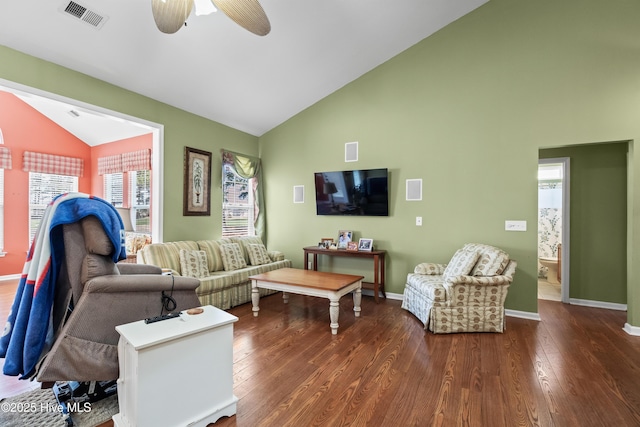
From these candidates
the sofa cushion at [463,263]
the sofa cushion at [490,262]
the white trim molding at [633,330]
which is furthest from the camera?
the sofa cushion at [463,263]

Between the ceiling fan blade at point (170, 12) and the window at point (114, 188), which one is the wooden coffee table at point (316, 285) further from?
the window at point (114, 188)

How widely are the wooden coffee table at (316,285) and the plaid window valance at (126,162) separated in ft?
11.3

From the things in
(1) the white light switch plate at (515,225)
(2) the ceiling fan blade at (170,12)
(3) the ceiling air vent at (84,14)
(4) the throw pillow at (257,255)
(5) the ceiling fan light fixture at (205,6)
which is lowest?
(4) the throw pillow at (257,255)

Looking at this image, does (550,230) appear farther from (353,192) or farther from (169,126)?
(169,126)

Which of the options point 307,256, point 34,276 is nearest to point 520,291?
point 307,256

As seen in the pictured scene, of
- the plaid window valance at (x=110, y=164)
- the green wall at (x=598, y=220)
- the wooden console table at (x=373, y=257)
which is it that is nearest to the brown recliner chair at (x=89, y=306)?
the wooden console table at (x=373, y=257)

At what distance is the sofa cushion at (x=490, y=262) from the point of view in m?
3.25

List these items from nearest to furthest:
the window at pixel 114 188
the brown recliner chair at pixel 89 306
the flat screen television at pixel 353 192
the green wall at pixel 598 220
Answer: the brown recliner chair at pixel 89 306
the green wall at pixel 598 220
the flat screen television at pixel 353 192
the window at pixel 114 188

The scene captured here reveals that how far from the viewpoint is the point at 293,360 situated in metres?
2.57

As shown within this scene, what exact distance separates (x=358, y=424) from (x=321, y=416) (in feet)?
0.74

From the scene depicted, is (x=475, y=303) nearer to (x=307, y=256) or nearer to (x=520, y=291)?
(x=520, y=291)

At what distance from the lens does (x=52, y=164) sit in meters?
5.85

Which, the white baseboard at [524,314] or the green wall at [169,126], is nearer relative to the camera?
the green wall at [169,126]

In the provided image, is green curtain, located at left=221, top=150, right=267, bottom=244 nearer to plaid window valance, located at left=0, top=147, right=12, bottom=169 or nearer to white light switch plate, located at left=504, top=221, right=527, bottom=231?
white light switch plate, located at left=504, top=221, right=527, bottom=231
